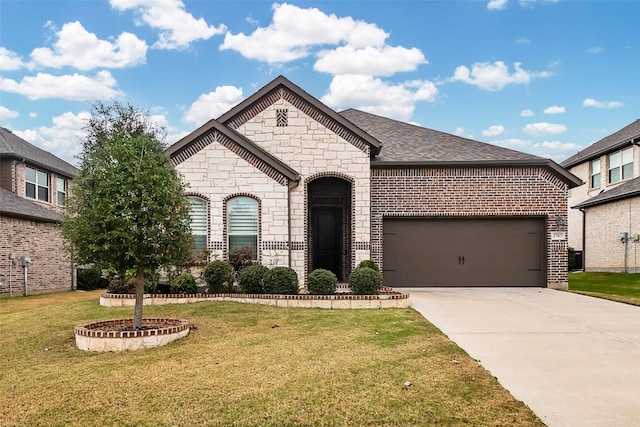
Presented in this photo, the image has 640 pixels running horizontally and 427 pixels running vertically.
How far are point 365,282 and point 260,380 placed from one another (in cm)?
615

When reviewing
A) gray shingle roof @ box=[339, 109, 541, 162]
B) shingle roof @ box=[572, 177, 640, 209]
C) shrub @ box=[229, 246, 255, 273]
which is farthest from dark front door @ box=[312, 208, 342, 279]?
shingle roof @ box=[572, 177, 640, 209]

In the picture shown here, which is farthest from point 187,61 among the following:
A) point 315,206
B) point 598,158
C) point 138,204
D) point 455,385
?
point 598,158

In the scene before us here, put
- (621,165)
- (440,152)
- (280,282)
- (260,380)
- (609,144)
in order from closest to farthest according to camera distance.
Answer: (260,380), (280,282), (440,152), (621,165), (609,144)

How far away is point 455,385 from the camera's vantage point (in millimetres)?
5277

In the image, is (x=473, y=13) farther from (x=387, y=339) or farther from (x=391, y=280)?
(x=387, y=339)

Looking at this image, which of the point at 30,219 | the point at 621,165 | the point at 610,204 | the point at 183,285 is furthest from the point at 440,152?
the point at 30,219

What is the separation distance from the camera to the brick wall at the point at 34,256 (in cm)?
1738

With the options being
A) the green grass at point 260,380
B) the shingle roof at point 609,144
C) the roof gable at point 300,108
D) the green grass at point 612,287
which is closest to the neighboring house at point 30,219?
the roof gable at point 300,108

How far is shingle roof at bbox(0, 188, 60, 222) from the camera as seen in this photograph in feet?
57.1

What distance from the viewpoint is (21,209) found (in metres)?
18.3

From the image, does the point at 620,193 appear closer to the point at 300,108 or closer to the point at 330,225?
the point at 330,225

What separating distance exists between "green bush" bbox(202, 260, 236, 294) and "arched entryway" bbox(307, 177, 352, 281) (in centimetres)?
465

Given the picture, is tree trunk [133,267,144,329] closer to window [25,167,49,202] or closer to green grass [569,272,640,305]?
green grass [569,272,640,305]

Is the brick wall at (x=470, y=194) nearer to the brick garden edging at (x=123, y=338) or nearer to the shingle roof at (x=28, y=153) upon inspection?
the brick garden edging at (x=123, y=338)
